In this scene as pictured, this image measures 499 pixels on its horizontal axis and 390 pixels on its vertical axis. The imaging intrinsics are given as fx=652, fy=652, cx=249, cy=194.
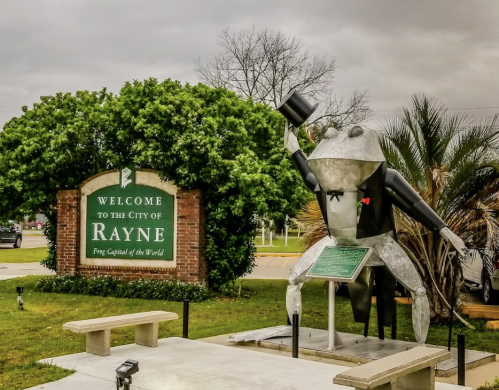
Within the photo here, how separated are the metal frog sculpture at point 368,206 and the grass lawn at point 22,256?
19355 mm

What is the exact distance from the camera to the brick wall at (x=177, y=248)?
13.7 meters

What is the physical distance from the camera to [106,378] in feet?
22.0

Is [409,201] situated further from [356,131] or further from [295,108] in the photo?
[295,108]

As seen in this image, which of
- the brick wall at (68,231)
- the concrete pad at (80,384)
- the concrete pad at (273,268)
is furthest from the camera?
the concrete pad at (273,268)

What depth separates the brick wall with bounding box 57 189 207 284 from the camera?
45.0 ft

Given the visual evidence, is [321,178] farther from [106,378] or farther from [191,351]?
[106,378]

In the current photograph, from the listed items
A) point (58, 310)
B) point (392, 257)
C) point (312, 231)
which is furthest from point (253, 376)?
point (58, 310)

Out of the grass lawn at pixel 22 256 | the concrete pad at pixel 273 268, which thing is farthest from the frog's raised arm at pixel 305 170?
the grass lawn at pixel 22 256

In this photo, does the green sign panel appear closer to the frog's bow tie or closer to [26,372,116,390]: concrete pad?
the frog's bow tie

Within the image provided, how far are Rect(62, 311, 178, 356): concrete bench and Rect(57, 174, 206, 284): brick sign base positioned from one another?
17.4ft

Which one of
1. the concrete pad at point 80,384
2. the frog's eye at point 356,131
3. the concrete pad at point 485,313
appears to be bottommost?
the concrete pad at point 80,384

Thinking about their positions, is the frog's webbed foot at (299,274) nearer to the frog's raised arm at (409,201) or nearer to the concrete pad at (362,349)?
the concrete pad at (362,349)

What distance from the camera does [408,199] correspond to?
8.00m

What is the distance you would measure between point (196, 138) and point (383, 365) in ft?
27.5
